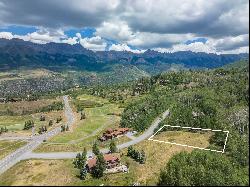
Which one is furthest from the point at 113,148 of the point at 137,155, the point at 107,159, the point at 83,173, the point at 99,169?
the point at 83,173

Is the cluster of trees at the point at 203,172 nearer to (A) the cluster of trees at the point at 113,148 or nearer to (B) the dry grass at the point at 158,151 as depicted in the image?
(B) the dry grass at the point at 158,151

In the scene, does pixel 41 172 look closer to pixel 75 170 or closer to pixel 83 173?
pixel 75 170

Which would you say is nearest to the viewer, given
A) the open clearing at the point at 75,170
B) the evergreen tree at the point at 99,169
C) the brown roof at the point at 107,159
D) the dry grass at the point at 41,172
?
the open clearing at the point at 75,170

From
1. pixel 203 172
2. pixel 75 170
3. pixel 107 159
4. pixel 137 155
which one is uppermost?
pixel 203 172

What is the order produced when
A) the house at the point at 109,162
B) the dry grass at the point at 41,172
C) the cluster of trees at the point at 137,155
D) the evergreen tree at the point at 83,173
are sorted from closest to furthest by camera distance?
the dry grass at the point at 41,172 < the evergreen tree at the point at 83,173 < the house at the point at 109,162 < the cluster of trees at the point at 137,155

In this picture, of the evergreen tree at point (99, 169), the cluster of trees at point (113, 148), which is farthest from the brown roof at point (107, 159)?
the cluster of trees at point (113, 148)

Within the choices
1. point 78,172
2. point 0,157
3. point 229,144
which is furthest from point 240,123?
point 0,157
